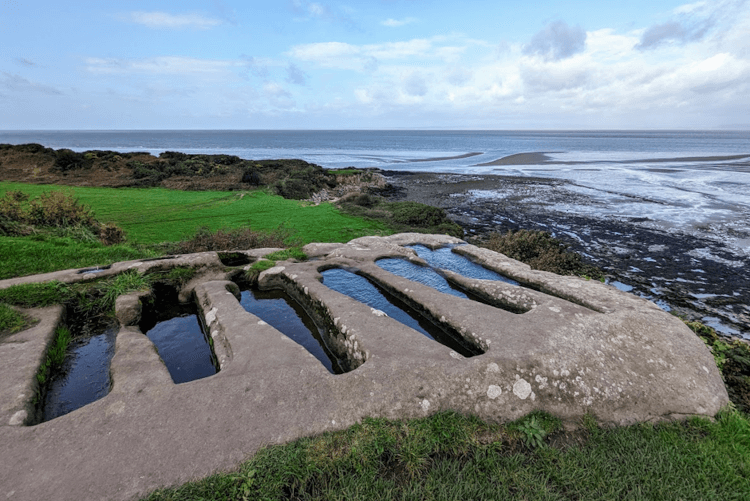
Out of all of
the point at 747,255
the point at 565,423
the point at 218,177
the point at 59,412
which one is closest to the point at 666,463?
the point at 565,423

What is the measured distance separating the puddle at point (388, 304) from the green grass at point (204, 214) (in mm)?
8079

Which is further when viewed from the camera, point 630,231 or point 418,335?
point 630,231

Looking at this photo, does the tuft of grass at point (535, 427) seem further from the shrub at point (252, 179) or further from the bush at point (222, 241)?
the shrub at point (252, 179)

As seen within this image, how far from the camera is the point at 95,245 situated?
12.7 meters

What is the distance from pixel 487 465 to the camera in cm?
470

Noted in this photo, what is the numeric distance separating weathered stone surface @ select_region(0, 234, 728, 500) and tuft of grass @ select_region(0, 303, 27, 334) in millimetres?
278

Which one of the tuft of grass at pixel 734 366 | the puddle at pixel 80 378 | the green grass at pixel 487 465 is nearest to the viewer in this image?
the green grass at pixel 487 465

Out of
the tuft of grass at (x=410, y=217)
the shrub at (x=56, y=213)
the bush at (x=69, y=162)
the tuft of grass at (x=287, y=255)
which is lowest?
the tuft of grass at (x=410, y=217)

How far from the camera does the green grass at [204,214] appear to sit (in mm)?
18750

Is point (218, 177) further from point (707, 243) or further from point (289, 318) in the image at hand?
point (707, 243)

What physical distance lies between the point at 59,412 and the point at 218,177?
33.2 m

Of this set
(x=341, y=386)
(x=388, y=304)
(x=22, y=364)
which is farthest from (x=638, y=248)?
(x=22, y=364)

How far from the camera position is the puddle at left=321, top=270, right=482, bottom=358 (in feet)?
25.0

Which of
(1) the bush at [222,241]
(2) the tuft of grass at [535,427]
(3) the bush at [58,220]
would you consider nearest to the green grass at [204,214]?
(3) the bush at [58,220]
